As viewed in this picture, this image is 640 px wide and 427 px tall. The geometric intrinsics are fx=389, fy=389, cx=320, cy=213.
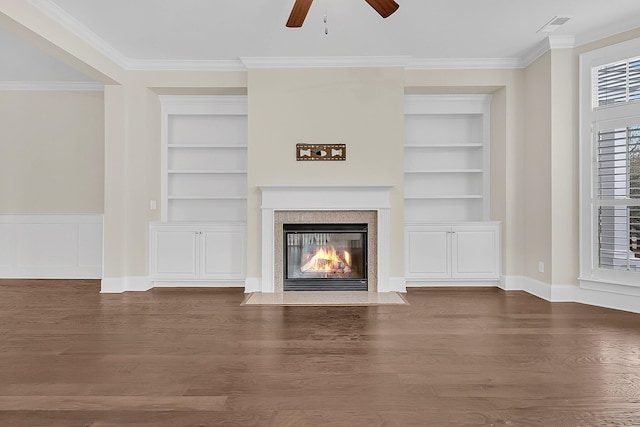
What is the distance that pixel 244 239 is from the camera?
191 inches

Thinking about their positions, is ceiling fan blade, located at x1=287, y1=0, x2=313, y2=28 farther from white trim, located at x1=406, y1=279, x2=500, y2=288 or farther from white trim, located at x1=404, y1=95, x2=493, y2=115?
white trim, located at x1=406, y1=279, x2=500, y2=288

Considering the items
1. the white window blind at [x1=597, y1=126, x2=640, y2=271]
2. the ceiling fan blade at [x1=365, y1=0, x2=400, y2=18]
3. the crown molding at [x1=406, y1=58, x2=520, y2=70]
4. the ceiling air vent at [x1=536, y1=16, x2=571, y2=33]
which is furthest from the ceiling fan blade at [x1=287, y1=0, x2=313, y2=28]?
the white window blind at [x1=597, y1=126, x2=640, y2=271]

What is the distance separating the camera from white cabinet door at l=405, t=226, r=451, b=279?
4859 millimetres

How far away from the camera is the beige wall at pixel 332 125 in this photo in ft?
15.1

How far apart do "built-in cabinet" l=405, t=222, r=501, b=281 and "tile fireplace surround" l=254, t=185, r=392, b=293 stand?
482mm

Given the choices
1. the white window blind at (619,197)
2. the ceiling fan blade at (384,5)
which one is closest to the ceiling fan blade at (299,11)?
the ceiling fan blade at (384,5)

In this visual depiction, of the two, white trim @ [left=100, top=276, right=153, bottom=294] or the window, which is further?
white trim @ [left=100, top=276, right=153, bottom=294]

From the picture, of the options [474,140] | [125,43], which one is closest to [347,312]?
[474,140]

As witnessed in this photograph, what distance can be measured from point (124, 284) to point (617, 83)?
18.9ft

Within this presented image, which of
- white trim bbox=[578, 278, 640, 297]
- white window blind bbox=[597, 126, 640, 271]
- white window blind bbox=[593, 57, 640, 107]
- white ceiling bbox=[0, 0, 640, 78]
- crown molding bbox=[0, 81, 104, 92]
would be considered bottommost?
white trim bbox=[578, 278, 640, 297]

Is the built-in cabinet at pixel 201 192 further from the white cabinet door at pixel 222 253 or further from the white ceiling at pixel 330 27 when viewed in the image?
the white ceiling at pixel 330 27

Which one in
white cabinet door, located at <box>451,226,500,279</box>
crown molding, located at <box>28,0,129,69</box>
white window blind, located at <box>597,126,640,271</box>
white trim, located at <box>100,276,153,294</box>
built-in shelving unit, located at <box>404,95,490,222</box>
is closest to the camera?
crown molding, located at <box>28,0,129,69</box>

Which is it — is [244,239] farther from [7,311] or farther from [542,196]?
[542,196]

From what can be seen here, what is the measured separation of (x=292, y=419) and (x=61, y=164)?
530cm
